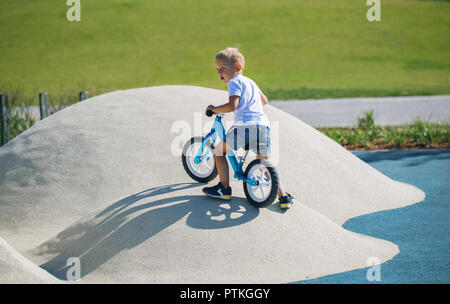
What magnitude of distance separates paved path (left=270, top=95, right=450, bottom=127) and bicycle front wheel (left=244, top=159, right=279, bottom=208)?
979 centimetres

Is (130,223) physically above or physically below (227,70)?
below

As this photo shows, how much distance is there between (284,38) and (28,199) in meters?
30.5

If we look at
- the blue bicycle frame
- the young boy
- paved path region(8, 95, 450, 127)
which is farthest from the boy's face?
paved path region(8, 95, 450, 127)

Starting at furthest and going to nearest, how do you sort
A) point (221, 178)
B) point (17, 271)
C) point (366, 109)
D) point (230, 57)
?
point (366, 109), point (221, 178), point (230, 57), point (17, 271)

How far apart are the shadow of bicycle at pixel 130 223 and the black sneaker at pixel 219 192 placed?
0.09 metres

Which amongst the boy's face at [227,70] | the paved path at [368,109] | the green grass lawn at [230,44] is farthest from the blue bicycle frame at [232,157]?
the green grass lawn at [230,44]

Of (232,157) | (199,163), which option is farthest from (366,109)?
(232,157)

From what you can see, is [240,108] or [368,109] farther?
[368,109]

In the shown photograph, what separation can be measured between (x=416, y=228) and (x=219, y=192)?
252cm

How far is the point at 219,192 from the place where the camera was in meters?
5.64

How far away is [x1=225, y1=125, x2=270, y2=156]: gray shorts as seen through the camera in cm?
541

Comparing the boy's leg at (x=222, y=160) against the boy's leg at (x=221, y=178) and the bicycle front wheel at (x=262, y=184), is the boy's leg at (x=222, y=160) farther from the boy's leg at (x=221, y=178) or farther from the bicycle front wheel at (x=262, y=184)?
the bicycle front wheel at (x=262, y=184)

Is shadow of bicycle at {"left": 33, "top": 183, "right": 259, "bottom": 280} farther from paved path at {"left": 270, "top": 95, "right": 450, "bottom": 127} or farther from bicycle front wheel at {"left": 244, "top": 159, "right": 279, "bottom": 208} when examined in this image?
paved path at {"left": 270, "top": 95, "right": 450, "bottom": 127}

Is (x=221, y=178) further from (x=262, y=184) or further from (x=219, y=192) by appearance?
(x=262, y=184)
